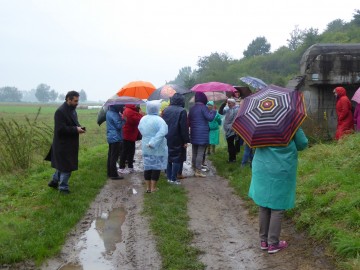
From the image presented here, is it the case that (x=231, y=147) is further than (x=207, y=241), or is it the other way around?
(x=231, y=147)

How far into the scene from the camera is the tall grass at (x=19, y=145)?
10531mm

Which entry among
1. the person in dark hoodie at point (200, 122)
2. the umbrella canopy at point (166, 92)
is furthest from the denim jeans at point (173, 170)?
the umbrella canopy at point (166, 92)

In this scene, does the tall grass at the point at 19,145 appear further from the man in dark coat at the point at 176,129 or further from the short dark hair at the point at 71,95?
the man in dark coat at the point at 176,129

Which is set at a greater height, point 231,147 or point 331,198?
point 231,147

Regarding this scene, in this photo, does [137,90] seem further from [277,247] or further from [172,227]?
[277,247]

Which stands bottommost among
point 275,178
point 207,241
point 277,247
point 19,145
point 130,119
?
point 207,241

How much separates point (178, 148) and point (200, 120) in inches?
44.6

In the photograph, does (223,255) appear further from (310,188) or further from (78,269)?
(310,188)

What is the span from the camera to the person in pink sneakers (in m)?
4.81

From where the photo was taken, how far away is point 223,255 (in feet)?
16.8

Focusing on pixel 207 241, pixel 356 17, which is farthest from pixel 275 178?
pixel 356 17

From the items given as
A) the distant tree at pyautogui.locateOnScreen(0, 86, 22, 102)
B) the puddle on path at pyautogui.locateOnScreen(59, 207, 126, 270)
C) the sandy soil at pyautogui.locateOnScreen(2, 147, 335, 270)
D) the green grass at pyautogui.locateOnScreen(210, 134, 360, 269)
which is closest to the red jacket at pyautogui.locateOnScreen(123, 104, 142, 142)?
the sandy soil at pyautogui.locateOnScreen(2, 147, 335, 270)

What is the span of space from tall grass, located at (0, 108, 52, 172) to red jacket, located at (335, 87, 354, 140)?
7.73 meters

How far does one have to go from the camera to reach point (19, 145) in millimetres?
10859
